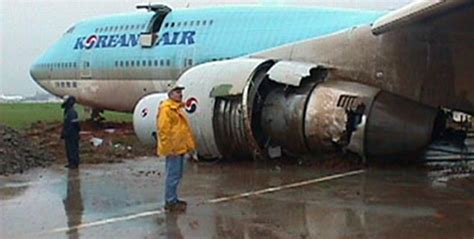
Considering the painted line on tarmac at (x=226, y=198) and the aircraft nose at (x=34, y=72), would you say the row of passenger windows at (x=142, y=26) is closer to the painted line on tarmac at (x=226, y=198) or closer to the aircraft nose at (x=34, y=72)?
the aircraft nose at (x=34, y=72)

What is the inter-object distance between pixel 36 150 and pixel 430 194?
29.8 ft

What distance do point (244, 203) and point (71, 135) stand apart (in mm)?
6008

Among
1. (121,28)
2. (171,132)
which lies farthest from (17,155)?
(121,28)

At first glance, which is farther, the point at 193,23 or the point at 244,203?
the point at 193,23

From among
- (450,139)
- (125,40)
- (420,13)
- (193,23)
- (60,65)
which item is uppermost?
(420,13)

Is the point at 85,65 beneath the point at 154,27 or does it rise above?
beneath

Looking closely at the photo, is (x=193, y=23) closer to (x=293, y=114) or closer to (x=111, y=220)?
(x=293, y=114)

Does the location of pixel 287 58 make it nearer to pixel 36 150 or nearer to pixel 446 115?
pixel 446 115

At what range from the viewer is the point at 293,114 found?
14.2 metres

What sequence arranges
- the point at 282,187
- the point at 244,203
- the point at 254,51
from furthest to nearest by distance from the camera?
1. the point at 254,51
2. the point at 282,187
3. the point at 244,203

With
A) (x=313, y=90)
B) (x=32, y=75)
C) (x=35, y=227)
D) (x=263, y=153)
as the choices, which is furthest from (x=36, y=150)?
(x=32, y=75)

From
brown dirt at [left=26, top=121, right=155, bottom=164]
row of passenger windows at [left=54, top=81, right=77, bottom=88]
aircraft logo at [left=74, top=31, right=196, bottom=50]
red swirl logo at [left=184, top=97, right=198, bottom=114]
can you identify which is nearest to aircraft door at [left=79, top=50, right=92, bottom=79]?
aircraft logo at [left=74, top=31, right=196, bottom=50]

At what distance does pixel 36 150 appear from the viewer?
16172 millimetres

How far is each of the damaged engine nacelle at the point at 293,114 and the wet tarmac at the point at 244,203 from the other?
533 millimetres
